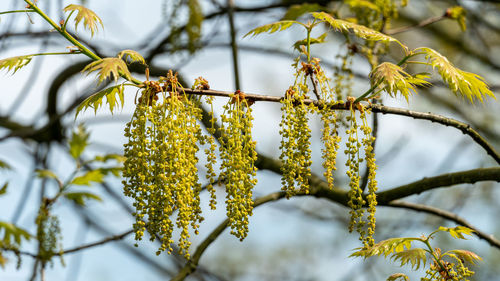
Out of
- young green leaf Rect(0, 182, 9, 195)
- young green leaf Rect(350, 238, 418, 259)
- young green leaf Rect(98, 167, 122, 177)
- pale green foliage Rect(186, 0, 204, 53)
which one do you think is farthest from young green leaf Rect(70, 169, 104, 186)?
young green leaf Rect(350, 238, 418, 259)

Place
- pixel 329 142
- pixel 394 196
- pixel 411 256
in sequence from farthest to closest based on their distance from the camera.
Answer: pixel 394 196 → pixel 411 256 → pixel 329 142

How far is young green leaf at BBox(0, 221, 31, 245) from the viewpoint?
3195 mm

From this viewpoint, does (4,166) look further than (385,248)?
Yes

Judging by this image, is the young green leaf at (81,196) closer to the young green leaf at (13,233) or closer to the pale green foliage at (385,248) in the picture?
the young green leaf at (13,233)

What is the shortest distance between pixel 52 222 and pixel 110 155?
0.61m

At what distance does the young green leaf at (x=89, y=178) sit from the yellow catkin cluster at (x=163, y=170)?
5.80 ft

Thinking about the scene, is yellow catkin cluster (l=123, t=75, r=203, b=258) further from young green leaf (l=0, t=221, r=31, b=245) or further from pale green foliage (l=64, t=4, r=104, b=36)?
young green leaf (l=0, t=221, r=31, b=245)

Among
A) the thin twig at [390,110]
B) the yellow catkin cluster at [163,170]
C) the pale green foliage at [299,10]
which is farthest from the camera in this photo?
the pale green foliage at [299,10]

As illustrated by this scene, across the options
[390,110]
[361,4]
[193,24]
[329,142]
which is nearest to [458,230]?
[390,110]

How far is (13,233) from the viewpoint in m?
3.23

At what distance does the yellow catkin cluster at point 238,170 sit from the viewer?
165 centimetres

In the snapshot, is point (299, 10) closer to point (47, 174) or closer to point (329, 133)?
point (329, 133)

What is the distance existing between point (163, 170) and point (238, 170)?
0.24m

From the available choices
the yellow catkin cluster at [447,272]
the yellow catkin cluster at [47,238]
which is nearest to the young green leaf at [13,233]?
the yellow catkin cluster at [47,238]
